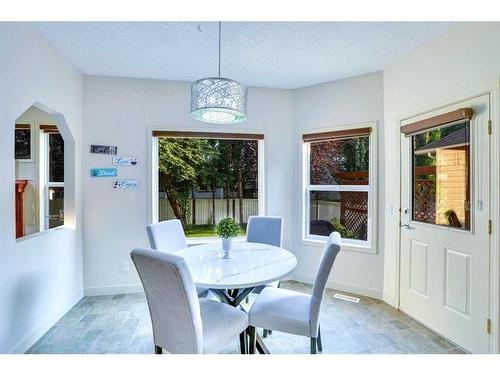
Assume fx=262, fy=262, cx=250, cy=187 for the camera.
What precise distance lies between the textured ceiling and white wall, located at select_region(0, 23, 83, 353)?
27cm

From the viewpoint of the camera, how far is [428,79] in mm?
2455

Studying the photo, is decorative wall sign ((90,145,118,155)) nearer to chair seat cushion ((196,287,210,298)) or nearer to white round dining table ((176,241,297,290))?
white round dining table ((176,241,297,290))

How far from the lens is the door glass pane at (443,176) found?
2152mm

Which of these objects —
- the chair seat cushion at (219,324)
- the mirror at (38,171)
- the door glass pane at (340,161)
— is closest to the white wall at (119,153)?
the mirror at (38,171)

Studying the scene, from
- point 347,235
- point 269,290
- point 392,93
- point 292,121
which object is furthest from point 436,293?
point 292,121

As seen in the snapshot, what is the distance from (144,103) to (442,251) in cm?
355

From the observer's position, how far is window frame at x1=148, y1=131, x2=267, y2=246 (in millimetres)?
3279

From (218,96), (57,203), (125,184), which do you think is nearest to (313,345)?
(218,96)

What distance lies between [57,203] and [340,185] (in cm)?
359

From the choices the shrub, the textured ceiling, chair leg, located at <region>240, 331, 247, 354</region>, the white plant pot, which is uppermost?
the textured ceiling

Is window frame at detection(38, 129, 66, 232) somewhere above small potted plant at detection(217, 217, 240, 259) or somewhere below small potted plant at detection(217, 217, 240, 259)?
above

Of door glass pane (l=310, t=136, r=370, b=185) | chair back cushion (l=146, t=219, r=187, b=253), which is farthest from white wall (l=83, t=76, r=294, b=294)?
door glass pane (l=310, t=136, r=370, b=185)

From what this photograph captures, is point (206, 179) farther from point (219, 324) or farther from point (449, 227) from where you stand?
point (449, 227)
